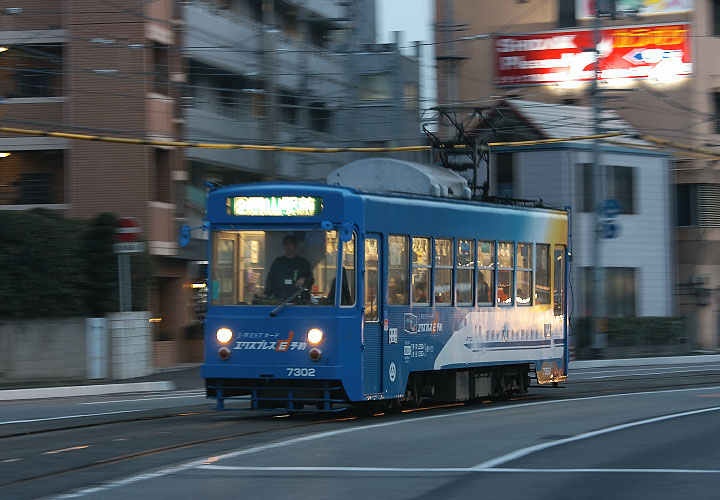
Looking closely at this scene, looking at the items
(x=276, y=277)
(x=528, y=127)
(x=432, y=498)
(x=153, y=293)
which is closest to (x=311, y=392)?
(x=276, y=277)

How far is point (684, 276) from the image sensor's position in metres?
47.8

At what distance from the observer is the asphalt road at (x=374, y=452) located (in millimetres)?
10547

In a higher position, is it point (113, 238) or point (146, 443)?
point (113, 238)

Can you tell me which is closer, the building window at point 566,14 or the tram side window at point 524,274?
the tram side window at point 524,274

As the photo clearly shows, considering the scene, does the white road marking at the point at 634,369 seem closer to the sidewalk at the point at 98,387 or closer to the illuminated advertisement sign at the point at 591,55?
the sidewalk at the point at 98,387

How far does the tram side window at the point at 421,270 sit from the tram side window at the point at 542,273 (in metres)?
3.49

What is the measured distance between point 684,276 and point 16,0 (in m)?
26.0

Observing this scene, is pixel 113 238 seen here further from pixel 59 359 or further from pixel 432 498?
pixel 432 498

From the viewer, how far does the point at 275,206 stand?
16453 mm

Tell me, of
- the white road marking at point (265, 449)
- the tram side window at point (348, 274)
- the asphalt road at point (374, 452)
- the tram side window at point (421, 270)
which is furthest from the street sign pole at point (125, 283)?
the tram side window at point (348, 274)

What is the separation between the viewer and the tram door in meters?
16.4

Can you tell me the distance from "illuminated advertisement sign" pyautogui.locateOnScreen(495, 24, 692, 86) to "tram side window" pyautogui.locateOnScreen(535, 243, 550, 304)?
29.6m

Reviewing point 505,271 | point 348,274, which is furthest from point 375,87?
point 348,274

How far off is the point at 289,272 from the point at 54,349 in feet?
41.4
